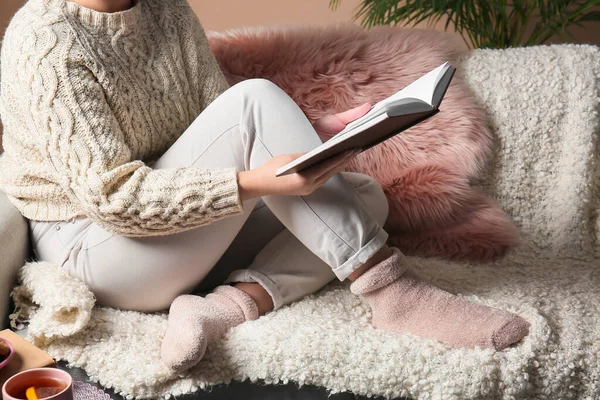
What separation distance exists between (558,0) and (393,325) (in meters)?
1.17

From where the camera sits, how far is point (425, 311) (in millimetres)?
1097

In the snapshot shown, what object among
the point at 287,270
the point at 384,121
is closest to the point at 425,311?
the point at 287,270

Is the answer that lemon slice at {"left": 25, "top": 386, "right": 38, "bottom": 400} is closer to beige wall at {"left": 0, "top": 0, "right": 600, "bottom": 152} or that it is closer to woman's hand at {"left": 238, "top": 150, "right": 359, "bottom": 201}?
woman's hand at {"left": 238, "top": 150, "right": 359, "bottom": 201}

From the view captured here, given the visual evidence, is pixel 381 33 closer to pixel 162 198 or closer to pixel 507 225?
pixel 507 225

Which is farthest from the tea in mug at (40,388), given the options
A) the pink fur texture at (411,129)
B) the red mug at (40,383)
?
the pink fur texture at (411,129)

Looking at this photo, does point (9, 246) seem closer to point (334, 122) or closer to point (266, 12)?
point (334, 122)

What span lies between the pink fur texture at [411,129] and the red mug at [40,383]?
33.0 inches

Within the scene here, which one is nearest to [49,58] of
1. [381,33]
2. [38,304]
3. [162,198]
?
[162,198]

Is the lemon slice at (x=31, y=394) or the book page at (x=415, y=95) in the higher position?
the book page at (x=415, y=95)

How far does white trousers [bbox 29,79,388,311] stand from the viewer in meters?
1.09

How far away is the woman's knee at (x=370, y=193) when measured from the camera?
129 cm

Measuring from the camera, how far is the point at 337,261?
3.59 ft

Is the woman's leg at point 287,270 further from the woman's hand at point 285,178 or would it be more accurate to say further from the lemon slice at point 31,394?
the lemon slice at point 31,394

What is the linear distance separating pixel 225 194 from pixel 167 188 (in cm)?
9
